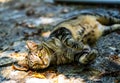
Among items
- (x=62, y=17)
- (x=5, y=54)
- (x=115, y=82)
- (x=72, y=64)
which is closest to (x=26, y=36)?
(x=5, y=54)

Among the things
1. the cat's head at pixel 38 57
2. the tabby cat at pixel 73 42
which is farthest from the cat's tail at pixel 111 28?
the cat's head at pixel 38 57

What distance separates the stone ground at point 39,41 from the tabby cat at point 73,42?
14 cm

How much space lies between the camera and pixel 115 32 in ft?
16.6

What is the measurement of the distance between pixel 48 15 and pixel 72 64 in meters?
2.92

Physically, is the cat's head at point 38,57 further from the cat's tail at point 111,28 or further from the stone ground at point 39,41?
the cat's tail at point 111,28

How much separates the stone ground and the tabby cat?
14 cm

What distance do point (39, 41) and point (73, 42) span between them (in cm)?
127

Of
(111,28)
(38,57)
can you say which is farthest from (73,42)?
(111,28)

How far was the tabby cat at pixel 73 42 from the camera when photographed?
374 centimetres

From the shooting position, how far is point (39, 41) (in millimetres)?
5188

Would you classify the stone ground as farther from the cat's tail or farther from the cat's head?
the cat's head

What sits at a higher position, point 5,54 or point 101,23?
point 101,23

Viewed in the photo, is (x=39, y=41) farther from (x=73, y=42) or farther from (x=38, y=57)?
(x=38, y=57)

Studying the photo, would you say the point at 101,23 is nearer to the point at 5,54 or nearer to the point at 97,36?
the point at 97,36
